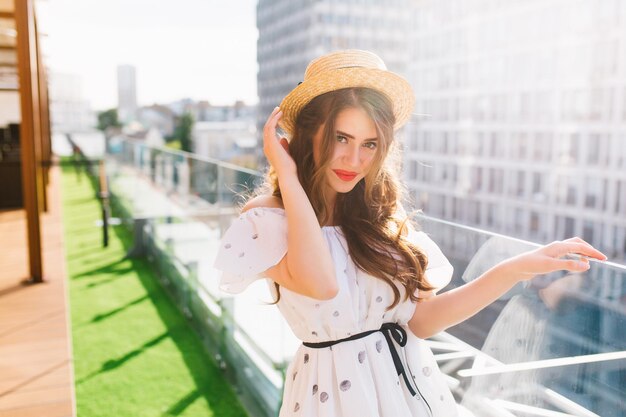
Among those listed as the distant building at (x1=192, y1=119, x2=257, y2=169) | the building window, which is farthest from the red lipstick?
the distant building at (x1=192, y1=119, x2=257, y2=169)

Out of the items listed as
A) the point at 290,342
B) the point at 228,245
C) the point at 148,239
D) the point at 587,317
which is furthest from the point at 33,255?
the point at 587,317

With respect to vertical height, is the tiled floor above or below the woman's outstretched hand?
below

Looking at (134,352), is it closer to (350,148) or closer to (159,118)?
(350,148)

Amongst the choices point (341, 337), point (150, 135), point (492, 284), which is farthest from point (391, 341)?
point (150, 135)

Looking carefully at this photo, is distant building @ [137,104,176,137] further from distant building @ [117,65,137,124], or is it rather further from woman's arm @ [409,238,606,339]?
woman's arm @ [409,238,606,339]

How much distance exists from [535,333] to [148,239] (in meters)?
4.92

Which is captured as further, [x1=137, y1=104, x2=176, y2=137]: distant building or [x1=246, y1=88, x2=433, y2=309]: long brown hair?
[x1=137, y1=104, x2=176, y2=137]: distant building

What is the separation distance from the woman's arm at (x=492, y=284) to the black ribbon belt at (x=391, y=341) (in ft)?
0.23

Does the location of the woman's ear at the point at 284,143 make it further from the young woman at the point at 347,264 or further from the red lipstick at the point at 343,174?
the red lipstick at the point at 343,174

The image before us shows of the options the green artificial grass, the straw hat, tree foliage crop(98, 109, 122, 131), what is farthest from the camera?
tree foliage crop(98, 109, 122, 131)

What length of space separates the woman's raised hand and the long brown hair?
81 mm

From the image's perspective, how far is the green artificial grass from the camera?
2.93m

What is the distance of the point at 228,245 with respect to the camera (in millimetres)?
1194

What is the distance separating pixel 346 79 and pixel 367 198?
0.25m
